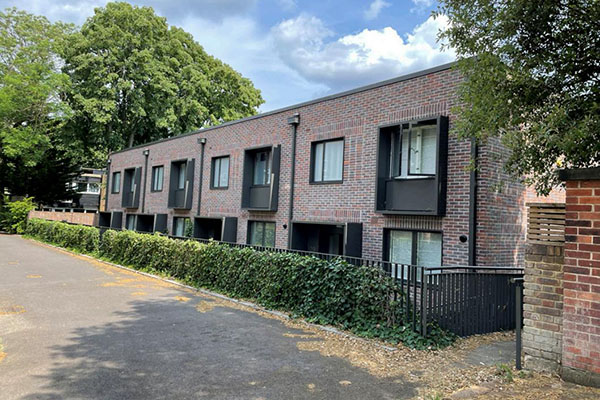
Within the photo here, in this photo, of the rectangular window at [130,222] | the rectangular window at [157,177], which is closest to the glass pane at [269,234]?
the rectangular window at [157,177]

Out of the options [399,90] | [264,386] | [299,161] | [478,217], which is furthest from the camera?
[299,161]

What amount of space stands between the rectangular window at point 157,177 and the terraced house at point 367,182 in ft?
12.3

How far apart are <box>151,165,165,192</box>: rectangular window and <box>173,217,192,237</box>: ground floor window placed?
283 centimetres

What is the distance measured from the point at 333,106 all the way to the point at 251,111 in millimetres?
27255

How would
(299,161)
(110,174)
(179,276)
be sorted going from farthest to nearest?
(110,174) → (299,161) → (179,276)

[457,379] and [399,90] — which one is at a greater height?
[399,90]

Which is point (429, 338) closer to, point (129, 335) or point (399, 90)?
point (129, 335)

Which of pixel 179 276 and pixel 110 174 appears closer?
pixel 179 276

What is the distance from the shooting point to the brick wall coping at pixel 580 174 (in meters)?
4.44

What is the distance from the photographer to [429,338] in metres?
6.58

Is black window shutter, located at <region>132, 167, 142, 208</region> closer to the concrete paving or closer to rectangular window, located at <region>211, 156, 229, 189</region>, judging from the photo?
rectangular window, located at <region>211, 156, 229, 189</region>

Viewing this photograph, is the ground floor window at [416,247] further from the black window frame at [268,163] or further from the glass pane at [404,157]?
the black window frame at [268,163]

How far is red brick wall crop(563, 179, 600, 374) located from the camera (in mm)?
4402

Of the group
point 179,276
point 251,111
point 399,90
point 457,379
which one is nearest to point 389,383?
point 457,379
